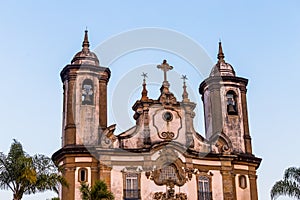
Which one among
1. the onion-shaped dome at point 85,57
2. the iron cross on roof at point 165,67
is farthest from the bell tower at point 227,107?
the onion-shaped dome at point 85,57

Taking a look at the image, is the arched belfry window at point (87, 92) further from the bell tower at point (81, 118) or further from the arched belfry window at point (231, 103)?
the arched belfry window at point (231, 103)

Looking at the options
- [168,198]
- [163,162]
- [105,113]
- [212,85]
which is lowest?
[168,198]

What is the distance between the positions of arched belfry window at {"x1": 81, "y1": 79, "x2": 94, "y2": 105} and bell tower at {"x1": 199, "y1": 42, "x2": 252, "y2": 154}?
28.0 feet

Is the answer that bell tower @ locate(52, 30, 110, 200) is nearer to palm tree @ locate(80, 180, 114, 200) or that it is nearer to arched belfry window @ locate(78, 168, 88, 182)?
arched belfry window @ locate(78, 168, 88, 182)

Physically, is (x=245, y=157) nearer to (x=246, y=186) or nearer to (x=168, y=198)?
(x=246, y=186)

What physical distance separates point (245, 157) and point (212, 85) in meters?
5.78

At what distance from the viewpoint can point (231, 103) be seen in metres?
41.1

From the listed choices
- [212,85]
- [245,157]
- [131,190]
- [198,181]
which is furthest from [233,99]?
[131,190]

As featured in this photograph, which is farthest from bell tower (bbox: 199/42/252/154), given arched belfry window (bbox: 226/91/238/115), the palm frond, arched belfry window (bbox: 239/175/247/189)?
the palm frond

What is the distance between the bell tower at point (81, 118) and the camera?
116 feet

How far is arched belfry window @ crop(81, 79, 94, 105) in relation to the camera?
37844 mm

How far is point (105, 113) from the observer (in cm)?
3800

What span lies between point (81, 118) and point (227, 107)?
1040 centimetres

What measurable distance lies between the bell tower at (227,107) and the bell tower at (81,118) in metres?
7.54
